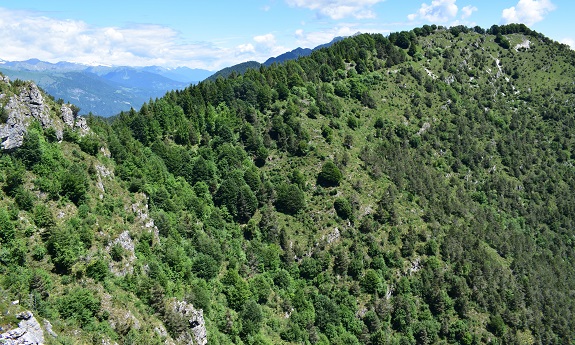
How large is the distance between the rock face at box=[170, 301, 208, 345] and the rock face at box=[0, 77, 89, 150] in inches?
1219

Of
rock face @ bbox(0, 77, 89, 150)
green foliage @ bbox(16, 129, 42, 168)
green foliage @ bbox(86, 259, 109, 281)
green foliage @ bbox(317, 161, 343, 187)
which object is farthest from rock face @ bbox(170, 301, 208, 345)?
green foliage @ bbox(317, 161, 343, 187)

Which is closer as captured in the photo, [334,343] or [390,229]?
[334,343]

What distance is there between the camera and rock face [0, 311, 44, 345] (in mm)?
28219

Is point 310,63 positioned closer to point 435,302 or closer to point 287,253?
point 287,253

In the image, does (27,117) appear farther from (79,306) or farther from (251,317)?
(251,317)

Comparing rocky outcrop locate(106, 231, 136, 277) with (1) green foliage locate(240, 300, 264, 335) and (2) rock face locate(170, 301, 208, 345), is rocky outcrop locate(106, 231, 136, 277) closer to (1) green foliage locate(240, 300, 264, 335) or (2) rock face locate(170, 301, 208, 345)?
(2) rock face locate(170, 301, 208, 345)

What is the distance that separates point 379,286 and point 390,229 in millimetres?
16600

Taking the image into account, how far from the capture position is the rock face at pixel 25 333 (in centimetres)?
2822

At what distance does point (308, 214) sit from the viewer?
295 feet

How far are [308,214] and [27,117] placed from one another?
59255 millimetres

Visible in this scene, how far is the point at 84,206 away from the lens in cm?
5006

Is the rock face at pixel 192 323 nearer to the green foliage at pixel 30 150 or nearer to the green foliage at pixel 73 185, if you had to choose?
the green foliage at pixel 73 185

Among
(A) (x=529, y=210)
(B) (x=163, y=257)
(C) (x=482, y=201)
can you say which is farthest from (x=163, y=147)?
(A) (x=529, y=210)

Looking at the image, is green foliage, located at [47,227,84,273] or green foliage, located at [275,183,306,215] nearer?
green foliage, located at [47,227,84,273]
